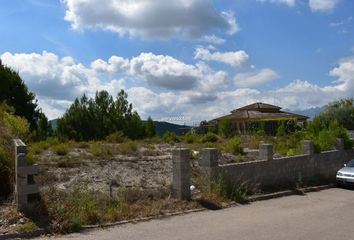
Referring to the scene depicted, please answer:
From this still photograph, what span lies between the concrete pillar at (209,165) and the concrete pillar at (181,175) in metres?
1.13

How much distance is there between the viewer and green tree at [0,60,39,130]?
42156mm

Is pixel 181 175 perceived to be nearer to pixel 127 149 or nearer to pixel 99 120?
pixel 127 149

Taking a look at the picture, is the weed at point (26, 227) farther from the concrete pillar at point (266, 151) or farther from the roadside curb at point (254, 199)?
the concrete pillar at point (266, 151)

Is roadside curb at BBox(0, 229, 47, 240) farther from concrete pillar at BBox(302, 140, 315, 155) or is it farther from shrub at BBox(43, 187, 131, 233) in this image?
concrete pillar at BBox(302, 140, 315, 155)

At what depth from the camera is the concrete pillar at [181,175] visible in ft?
43.3

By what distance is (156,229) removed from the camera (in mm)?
10391

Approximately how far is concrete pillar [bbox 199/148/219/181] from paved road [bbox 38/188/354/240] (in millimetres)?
1320

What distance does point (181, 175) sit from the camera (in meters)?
13.2

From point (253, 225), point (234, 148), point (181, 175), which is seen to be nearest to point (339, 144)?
point (234, 148)

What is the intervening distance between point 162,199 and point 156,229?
253 cm

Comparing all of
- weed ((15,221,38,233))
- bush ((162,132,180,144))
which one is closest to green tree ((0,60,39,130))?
bush ((162,132,180,144))

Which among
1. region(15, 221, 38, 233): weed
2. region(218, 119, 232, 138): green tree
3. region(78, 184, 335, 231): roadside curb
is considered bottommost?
region(78, 184, 335, 231): roadside curb

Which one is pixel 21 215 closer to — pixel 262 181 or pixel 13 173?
pixel 13 173

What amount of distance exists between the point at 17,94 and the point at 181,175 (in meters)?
33.5
